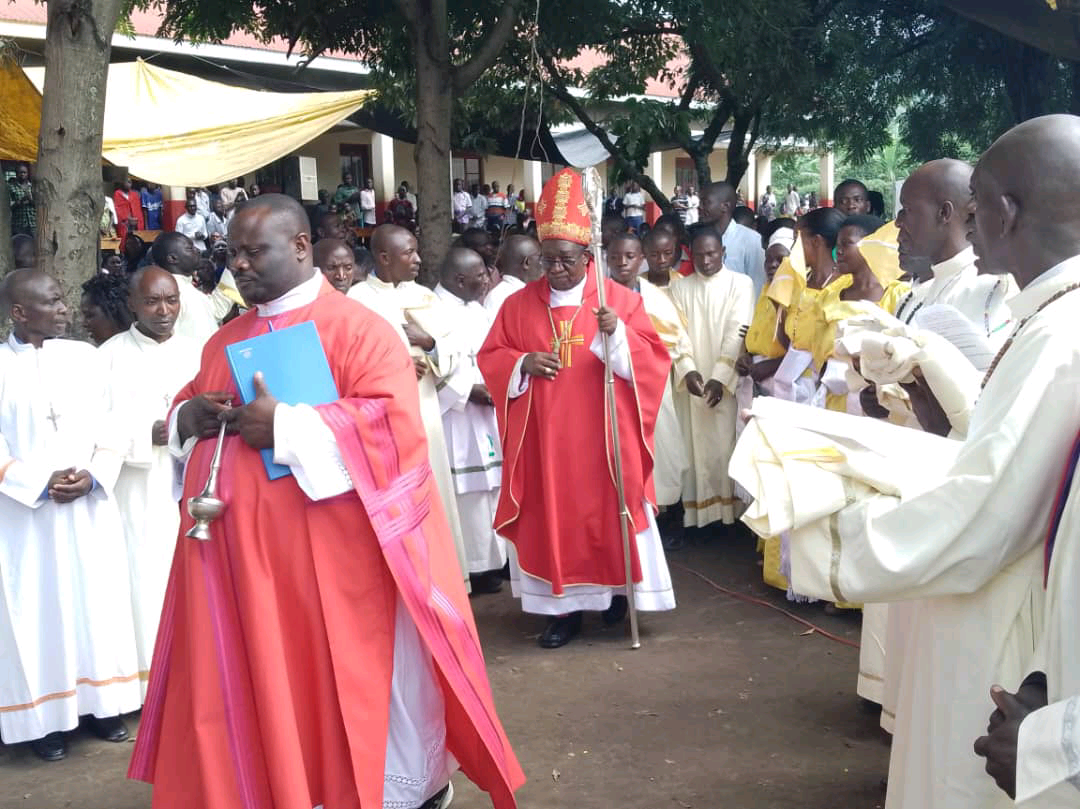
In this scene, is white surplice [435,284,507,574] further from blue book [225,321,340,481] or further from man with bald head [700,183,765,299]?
blue book [225,321,340,481]

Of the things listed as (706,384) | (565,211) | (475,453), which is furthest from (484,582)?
(565,211)

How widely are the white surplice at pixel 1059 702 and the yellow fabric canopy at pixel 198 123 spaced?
9.46 m

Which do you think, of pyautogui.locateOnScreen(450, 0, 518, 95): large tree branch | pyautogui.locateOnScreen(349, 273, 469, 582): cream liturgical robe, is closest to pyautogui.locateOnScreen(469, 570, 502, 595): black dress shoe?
pyautogui.locateOnScreen(349, 273, 469, 582): cream liturgical robe

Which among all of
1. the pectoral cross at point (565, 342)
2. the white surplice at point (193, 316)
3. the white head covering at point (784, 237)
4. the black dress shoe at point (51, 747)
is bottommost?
the black dress shoe at point (51, 747)

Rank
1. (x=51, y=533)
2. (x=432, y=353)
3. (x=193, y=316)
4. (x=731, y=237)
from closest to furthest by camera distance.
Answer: (x=51, y=533) → (x=432, y=353) → (x=193, y=316) → (x=731, y=237)

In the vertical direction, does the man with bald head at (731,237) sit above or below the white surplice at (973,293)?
above

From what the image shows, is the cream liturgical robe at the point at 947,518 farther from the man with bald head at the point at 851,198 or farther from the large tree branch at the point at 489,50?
the large tree branch at the point at 489,50

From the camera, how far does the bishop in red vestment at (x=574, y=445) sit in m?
5.85

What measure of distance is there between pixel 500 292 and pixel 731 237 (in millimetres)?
2300

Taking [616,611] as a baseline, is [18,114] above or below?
above

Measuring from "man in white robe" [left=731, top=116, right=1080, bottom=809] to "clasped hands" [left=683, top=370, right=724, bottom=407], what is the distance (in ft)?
16.0

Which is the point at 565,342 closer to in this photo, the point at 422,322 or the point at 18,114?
the point at 422,322

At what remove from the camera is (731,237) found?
905cm

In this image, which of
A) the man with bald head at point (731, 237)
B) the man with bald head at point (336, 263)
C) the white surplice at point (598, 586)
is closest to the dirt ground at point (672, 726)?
the white surplice at point (598, 586)
